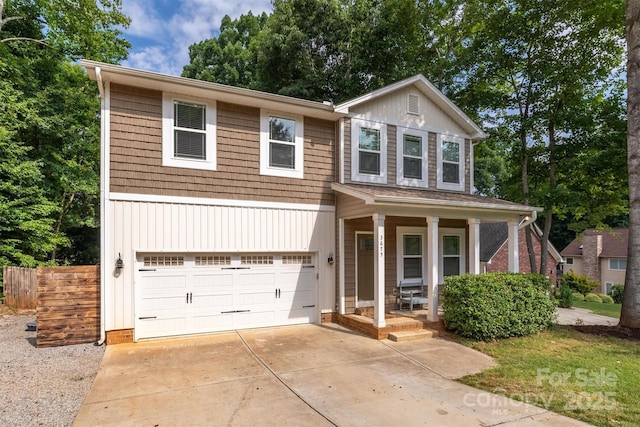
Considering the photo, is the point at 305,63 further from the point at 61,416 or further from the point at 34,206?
the point at 61,416

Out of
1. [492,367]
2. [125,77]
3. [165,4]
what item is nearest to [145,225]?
[125,77]

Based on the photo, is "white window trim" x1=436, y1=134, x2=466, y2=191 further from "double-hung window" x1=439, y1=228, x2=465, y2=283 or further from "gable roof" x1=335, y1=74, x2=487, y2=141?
"double-hung window" x1=439, y1=228, x2=465, y2=283

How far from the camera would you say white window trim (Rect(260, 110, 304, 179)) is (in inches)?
334

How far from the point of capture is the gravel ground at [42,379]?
4109mm

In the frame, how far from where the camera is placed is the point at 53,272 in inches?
263

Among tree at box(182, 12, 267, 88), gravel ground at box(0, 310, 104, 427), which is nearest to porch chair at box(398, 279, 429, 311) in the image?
gravel ground at box(0, 310, 104, 427)

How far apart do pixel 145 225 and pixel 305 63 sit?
12941 millimetres

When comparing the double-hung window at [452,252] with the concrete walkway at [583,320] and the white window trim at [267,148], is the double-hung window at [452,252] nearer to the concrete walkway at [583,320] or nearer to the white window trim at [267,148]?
the concrete walkway at [583,320]

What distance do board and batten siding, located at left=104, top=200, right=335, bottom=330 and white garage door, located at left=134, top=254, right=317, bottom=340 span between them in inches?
9.4

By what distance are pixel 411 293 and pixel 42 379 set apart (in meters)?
7.98

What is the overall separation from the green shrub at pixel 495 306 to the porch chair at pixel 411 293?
1425mm

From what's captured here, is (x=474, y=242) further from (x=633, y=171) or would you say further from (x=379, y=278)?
(x=633, y=171)

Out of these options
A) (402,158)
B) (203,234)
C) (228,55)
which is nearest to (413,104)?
(402,158)

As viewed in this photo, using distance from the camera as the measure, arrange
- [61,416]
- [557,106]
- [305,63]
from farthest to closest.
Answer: [305,63], [557,106], [61,416]
